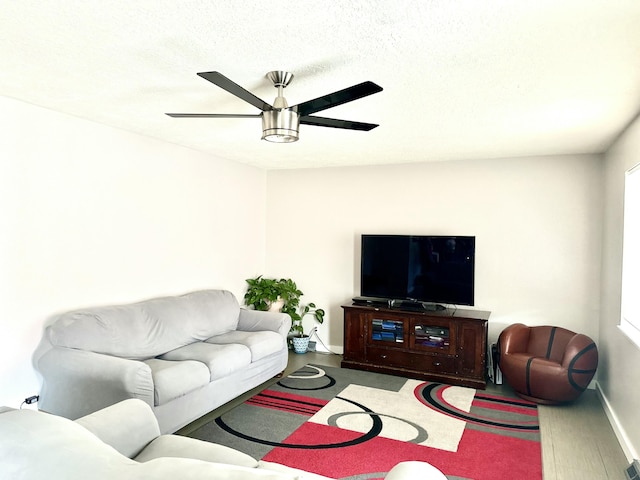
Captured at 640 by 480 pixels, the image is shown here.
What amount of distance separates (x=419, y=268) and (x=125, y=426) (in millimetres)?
3642

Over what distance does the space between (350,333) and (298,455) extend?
7.07ft

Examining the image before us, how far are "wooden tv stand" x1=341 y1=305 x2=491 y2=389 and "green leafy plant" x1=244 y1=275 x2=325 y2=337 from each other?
85 cm

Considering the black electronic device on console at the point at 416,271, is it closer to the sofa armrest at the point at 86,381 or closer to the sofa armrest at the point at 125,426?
the sofa armrest at the point at 86,381

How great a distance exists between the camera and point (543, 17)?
73.0 inches

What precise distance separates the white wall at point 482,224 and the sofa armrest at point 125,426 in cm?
382

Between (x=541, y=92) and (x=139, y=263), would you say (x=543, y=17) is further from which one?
(x=139, y=263)

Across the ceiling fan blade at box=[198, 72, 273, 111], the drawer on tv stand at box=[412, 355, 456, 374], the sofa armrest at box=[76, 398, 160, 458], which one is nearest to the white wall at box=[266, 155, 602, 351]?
the drawer on tv stand at box=[412, 355, 456, 374]

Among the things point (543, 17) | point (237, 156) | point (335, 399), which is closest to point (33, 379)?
point (335, 399)

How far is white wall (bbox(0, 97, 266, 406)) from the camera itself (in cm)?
323

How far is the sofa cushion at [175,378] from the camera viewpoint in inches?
122

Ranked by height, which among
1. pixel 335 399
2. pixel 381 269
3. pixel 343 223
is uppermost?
pixel 343 223

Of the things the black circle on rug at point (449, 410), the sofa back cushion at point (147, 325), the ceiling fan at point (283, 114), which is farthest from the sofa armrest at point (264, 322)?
the ceiling fan at point (283, 114)

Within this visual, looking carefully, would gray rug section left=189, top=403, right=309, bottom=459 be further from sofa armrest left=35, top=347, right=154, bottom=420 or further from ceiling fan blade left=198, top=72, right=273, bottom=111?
ceiling fan blade left=198, top=72, right=273, bottom=111

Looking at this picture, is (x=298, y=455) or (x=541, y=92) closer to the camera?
(x=541, y=92)
